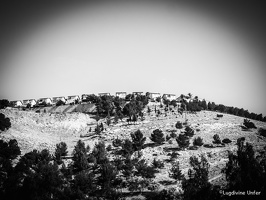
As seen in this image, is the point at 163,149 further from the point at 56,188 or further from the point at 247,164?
the point at 56,188

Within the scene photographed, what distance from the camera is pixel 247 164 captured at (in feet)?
82.7

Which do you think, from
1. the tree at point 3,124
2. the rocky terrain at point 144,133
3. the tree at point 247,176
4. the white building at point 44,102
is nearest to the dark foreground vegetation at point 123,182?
the tree at point 247,176

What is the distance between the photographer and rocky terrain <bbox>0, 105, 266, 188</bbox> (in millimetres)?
44319

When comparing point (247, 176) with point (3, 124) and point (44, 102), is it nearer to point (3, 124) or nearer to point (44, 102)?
point (3, 124)

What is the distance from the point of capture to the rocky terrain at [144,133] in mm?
44319

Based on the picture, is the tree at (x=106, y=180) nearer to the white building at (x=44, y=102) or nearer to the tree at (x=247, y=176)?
the tree at (x=247, y=176)

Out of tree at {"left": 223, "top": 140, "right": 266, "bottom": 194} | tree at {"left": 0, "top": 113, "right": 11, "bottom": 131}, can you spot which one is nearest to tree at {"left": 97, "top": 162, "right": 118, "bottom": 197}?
tree at {"left": 223, "top": 140, "right": 266, "bottom": 194}

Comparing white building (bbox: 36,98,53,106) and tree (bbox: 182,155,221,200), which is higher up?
white building (bbox: 36,98,53,106)

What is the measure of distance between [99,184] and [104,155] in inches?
465

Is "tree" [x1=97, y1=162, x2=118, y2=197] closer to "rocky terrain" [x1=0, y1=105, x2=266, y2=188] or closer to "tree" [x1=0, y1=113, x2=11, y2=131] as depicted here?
"rocky terrain" [x1=0, y1=105, x2=266, y2=188]

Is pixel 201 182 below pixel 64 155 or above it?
above

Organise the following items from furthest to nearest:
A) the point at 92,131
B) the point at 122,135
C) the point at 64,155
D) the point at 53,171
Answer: the point at 92,131, the point at 122,135, the point at 64,155, the point at 53,171

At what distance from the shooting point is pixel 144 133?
227 feet

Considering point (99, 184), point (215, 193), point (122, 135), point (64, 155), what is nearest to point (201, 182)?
point (215, 193)
